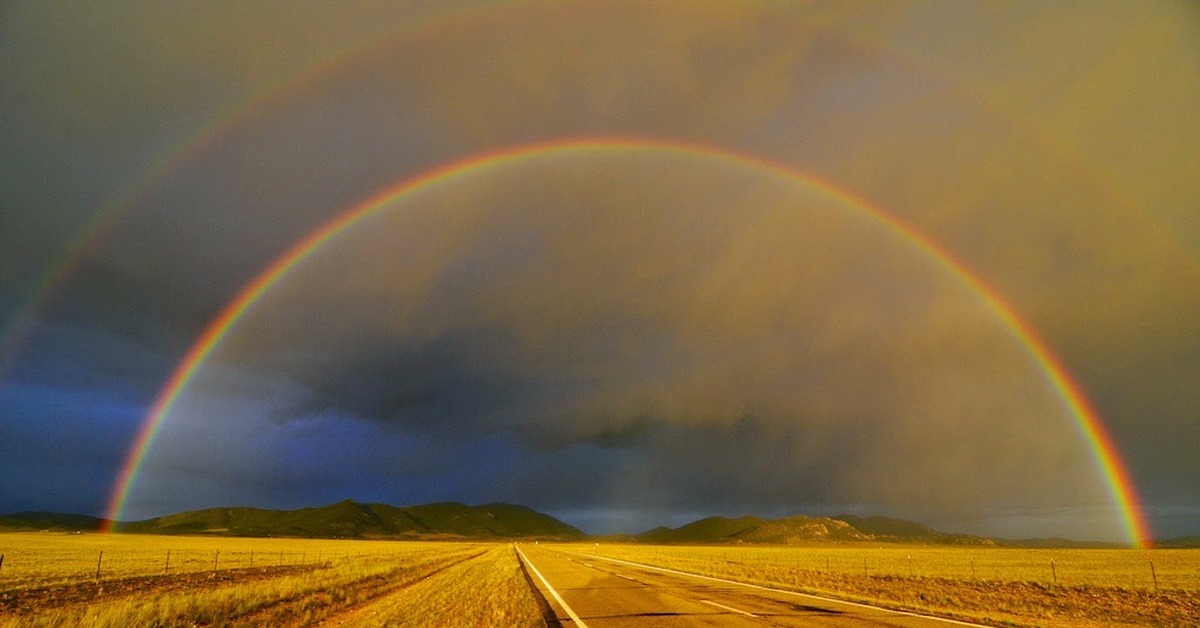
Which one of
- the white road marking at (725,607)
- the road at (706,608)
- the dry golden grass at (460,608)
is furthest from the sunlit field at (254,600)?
the white road marking at (725,607)

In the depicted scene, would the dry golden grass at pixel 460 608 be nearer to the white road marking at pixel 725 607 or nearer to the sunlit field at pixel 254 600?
the sunlit field at pixel 254 600

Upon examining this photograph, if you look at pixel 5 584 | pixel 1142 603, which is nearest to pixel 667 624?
pixel 1142 603

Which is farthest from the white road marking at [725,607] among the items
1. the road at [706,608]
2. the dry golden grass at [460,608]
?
the dry golden grass at [460,608]

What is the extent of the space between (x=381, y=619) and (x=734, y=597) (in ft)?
35.3

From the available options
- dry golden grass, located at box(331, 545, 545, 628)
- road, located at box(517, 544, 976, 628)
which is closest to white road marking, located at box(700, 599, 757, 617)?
road, located at box(517, 544, 976, 628)

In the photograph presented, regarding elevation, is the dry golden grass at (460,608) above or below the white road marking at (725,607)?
below

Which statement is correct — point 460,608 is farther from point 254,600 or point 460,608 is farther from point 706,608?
point 254,600

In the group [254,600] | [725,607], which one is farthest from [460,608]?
[254,600]

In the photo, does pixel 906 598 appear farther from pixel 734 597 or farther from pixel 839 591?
pixel 734 597

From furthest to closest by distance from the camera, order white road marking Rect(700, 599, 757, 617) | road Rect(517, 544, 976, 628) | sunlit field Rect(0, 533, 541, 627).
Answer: sunlit field Rect(0, 533, 541, 627) → white road marking Rect(700, 599, 757, 617) → road Rect(517, 544, 976, 628)

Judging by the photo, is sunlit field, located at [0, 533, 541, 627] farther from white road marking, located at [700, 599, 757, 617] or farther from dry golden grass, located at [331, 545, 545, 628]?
white road marking, located at [700, 599, 757, 617]

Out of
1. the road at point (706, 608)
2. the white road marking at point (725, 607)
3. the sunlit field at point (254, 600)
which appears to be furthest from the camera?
the sunlit field at point (254, 600)

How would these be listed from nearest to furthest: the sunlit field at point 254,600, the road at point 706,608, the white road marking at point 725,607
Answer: the road at point 706,608 < the white road marking at point 725,607 < the sunlit field at point 254,600

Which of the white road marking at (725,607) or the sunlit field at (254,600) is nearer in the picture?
the white road marking at (725,607)
